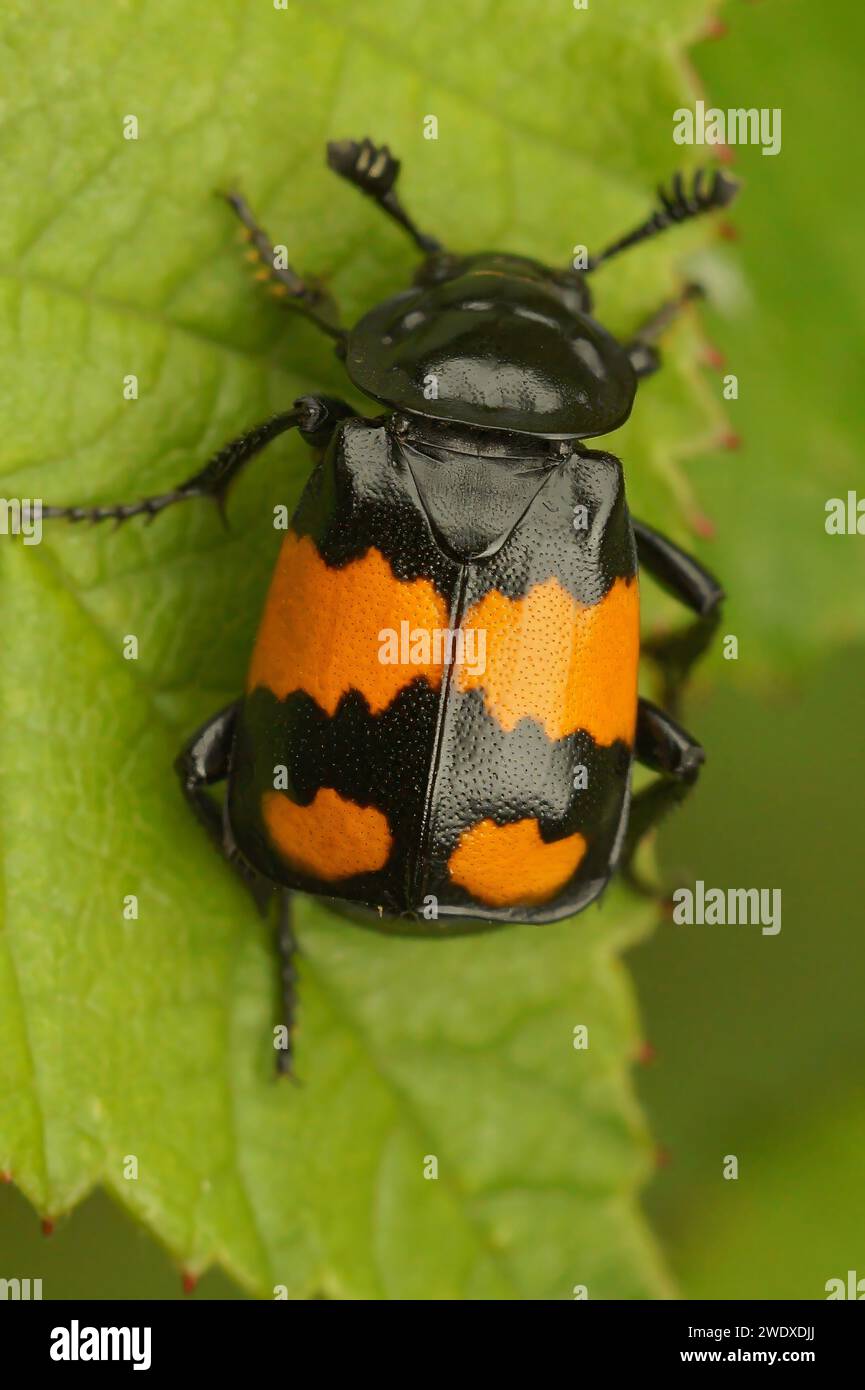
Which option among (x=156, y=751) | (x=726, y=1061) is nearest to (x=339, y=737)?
(x=156, y=751)

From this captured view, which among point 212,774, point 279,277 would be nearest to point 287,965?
point 212,774

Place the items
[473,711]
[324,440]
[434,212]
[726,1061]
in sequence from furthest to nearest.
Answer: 1. [726,1061]
2. [434,212]
3. [324,440]
4. [473,711]

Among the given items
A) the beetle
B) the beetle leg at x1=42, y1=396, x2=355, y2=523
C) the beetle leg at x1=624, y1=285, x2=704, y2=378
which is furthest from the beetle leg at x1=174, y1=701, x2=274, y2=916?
the beetle leg at x1=624, y1=285, x2=704, y2=378

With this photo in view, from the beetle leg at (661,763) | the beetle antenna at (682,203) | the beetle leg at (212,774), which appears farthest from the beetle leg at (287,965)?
the beetle antenna at (682,203)

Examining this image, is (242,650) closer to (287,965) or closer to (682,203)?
(287,965)

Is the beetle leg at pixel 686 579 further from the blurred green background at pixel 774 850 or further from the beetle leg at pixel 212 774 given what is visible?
the beetle leg at pixel 212 774

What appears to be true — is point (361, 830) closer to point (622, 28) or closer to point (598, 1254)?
point (598, 1254)

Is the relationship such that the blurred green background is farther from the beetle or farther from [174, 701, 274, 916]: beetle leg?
[174, 701, 274, 916]: beetle leg
